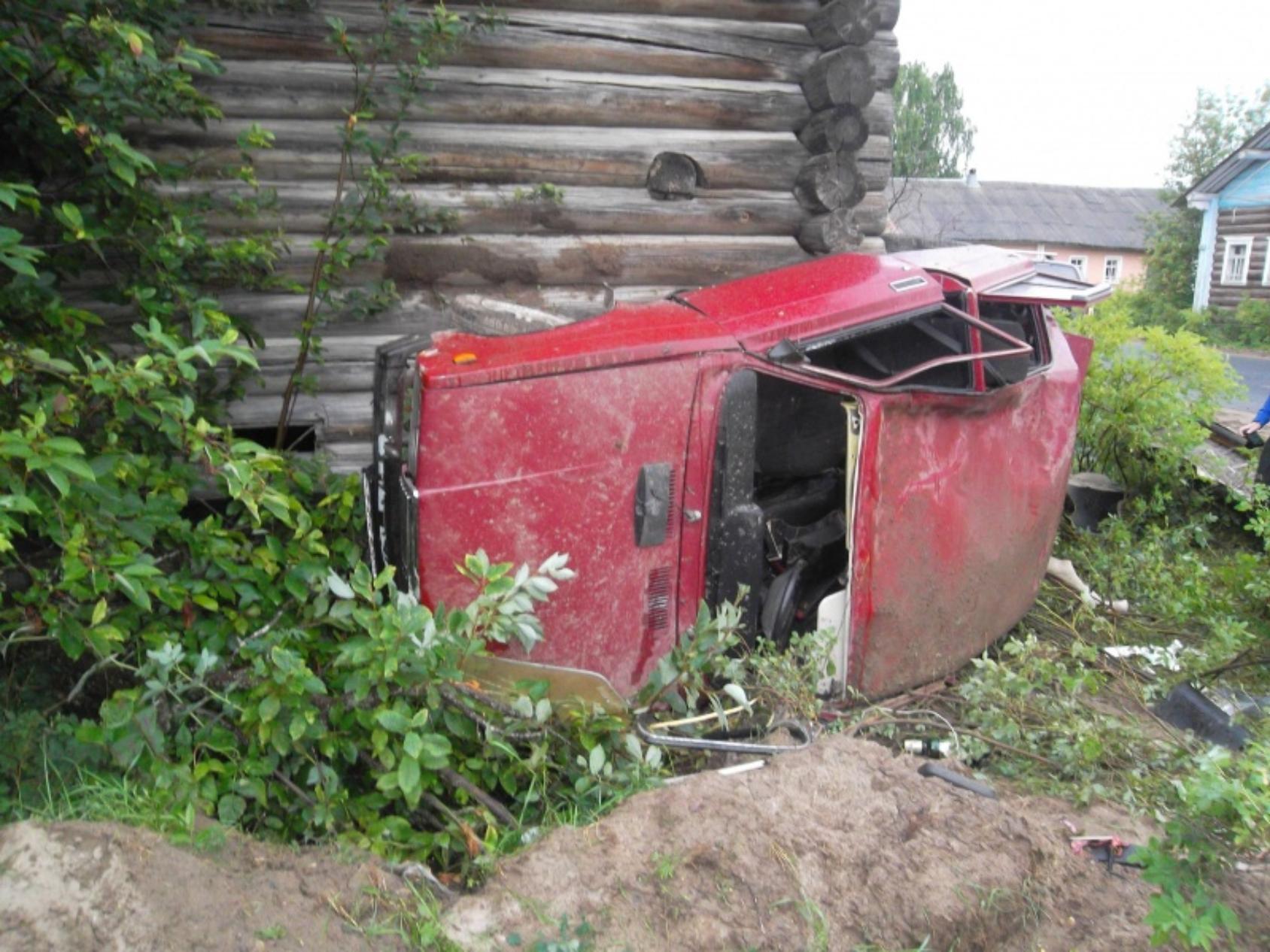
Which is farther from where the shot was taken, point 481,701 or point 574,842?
point 481,701

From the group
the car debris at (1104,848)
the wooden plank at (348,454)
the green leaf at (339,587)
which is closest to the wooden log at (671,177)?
the wooden plank at (348,454)

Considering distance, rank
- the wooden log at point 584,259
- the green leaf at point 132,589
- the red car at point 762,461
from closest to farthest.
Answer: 1. the green leaf at point 132,589
2. the red car at point 762,461
3. the wooden log at point 584,259

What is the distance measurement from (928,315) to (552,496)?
2038 mm

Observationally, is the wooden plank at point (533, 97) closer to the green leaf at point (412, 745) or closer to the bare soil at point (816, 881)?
the green leaf at point (412, 745)

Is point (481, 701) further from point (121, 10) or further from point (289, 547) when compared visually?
point (121, 10)

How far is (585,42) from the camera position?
558cm

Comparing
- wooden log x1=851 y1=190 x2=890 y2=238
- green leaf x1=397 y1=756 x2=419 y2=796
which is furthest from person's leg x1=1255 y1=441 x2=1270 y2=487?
green leaf x1=397 y1=756 x2=419 y2=796

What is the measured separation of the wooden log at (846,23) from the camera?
5.73 m

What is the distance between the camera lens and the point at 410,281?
17.7 ft

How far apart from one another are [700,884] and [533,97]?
13.9 feet

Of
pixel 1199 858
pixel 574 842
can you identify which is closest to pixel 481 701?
pixel 574 842

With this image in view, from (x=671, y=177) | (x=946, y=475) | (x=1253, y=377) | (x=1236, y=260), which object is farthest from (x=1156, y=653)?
(x=1236, y=260)

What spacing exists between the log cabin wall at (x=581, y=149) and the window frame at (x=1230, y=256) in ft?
92.2

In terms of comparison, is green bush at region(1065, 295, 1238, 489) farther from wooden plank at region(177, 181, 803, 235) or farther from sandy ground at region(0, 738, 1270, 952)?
sandy ground at region(0, 738, 1270, 952)
